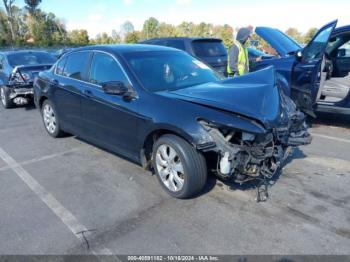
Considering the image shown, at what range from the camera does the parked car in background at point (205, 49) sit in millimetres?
8711

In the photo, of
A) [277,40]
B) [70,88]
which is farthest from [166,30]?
[70,88]

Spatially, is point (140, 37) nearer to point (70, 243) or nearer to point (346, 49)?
point (346, 49)

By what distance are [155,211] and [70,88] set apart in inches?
102

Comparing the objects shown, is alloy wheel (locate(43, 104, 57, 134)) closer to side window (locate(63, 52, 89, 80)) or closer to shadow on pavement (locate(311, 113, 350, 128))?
side window (locate(63, 52, 89, 80))

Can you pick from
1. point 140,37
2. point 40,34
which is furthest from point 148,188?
point 40,34

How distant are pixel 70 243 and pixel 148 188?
1225 mm

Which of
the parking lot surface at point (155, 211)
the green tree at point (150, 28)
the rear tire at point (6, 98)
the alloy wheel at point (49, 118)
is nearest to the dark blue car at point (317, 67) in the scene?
the parking lot surface at point (155, 211)

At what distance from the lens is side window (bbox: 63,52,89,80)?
16.1 feet

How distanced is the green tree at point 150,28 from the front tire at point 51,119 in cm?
4418

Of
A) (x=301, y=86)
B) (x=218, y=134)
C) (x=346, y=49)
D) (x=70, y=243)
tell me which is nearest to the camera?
(x=70, y=243)

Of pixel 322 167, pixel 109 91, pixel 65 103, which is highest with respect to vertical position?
pixel 109 91

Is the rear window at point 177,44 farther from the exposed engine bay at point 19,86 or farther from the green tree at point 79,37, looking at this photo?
the green tree at point 79,37

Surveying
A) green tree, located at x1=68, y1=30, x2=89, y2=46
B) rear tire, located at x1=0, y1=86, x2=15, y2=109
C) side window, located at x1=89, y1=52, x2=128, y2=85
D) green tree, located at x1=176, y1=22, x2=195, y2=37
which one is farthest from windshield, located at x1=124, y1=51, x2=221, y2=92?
green tree, located at x1=68, y1=30, x2=89, y2=46

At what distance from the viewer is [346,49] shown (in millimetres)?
A: 7297
